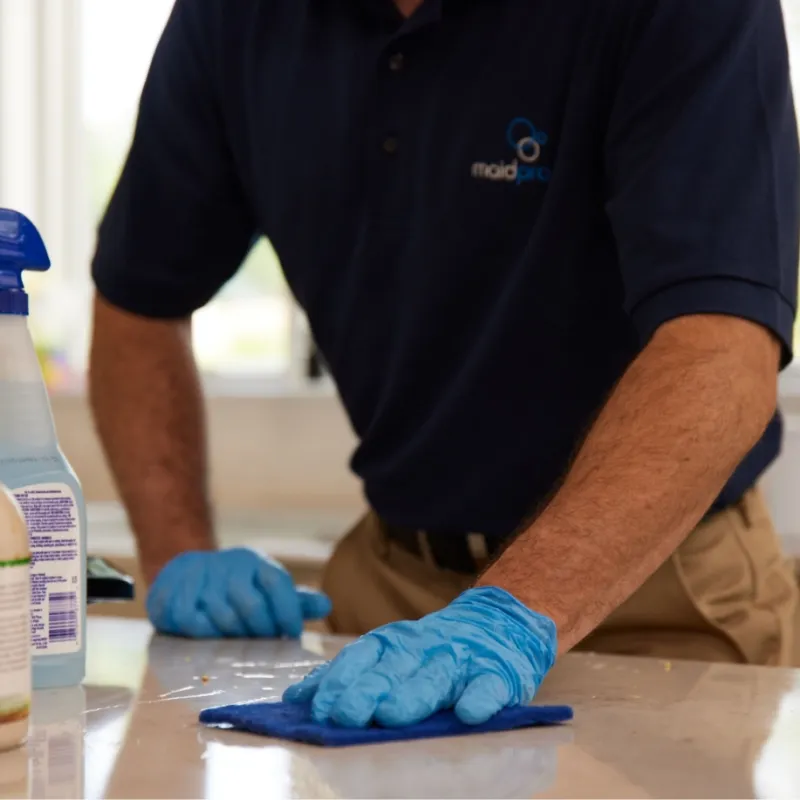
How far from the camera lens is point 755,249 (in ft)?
3.16

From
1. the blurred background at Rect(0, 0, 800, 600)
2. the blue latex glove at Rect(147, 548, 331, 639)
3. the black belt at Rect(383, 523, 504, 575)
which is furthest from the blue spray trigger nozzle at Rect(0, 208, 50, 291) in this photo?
the blurred background at Rect(0, 0, 800, 600)

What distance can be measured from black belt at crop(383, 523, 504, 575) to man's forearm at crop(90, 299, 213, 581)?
0.86ft

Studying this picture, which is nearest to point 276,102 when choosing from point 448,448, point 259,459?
point 448,448

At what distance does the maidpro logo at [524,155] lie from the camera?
114 centimetres

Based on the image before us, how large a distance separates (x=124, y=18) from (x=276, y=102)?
186cm

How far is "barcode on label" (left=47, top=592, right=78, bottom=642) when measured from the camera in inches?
33.4

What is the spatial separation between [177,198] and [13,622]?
33.9 inches

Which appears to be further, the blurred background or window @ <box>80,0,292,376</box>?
window @ <box>80,0,292,376</box>

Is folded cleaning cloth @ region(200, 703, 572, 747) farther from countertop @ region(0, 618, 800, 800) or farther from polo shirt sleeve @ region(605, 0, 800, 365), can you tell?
polo shirt sleeve @ region(605, 0, 800, 365)

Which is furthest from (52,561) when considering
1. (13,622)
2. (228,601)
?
(228,601)

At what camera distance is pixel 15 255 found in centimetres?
79

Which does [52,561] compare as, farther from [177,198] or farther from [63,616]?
[177,198]

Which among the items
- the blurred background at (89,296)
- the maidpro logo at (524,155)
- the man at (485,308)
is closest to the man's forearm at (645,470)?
the man at (485,308)

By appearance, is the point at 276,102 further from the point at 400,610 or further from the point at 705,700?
the point at 705,700
